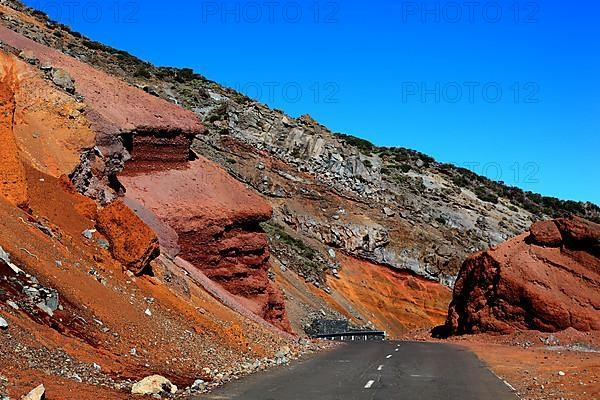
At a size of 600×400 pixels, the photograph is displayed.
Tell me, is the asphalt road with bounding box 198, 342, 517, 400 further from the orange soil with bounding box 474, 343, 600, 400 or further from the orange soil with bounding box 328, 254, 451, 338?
the orange soil with bounding box 328, 254, 451, 338

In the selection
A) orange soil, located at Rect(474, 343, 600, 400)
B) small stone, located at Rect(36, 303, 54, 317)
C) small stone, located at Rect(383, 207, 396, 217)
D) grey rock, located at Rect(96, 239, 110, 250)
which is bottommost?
small stone, located at Rect(36, 303, 54, 317)

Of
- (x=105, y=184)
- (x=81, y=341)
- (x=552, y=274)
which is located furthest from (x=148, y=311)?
(x=552, y=274)

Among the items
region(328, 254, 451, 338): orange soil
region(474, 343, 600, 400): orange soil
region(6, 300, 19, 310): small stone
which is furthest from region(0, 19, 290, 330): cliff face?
region(328, 254, 451, 338): orange soil

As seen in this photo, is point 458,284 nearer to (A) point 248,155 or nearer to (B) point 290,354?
(B) point 290,354

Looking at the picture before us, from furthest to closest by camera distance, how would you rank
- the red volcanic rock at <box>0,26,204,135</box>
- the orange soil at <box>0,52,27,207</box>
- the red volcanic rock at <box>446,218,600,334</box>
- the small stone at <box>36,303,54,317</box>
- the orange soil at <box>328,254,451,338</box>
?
the orange soil at <box>328,254,451,338</box>
the red volcanic rock at <box>446,218,600,334</box>
the red volcanic rock at <box>0,26,204,135</box>
the orange soil at <box>0,52,27,207</box>
the small stone at <box>36,303,54,317</box>

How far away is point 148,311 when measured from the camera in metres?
16.9

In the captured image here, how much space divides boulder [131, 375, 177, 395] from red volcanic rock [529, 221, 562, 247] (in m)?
24.0

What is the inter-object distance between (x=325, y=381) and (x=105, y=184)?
1279 cm

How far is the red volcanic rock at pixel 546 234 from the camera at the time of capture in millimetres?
31141

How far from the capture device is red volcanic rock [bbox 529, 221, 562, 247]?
3114 centimetres

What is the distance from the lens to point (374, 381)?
51.0 ft

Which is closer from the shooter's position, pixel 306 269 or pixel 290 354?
pixel 290 354

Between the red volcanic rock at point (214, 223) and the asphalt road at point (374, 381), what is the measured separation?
8.77 metres

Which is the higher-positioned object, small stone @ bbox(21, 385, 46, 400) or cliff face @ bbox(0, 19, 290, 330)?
cliff face @ bbox(0, 19, 290, 330)
